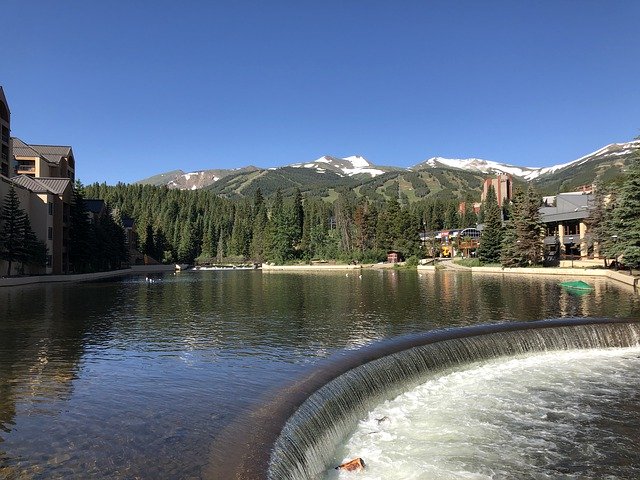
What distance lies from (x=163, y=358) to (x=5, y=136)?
186ft

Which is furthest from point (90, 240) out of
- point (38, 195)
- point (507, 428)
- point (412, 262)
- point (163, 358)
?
point (507, 428)

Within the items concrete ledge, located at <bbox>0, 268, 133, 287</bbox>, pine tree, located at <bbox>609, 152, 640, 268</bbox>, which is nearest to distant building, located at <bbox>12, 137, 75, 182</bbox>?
concrete ledge, located at <bbox>0, 268, 133, 287</bbox>

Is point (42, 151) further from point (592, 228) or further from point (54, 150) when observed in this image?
point (592, 228)

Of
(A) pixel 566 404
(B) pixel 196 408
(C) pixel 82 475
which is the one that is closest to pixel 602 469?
(A) pixel 566 404

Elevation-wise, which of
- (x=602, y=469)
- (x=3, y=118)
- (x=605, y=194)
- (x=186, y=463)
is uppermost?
(x=3, y=118)

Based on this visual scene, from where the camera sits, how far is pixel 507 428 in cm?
1291

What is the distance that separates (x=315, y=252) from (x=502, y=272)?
206 ft

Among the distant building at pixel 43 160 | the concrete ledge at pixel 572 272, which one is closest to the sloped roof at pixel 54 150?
the distant building at pixel 43 160

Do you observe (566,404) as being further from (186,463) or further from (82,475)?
(82,475)

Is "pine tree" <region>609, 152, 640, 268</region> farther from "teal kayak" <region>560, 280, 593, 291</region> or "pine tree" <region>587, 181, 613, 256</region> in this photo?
"pine tree" <region>587, 181, 613, 256</region>

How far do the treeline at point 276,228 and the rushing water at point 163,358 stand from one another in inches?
2662

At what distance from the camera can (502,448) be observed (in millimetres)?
11586

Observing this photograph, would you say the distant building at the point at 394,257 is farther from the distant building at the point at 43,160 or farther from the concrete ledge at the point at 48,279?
the distant building at the point at 43,160

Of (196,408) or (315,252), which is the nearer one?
(196,408)
